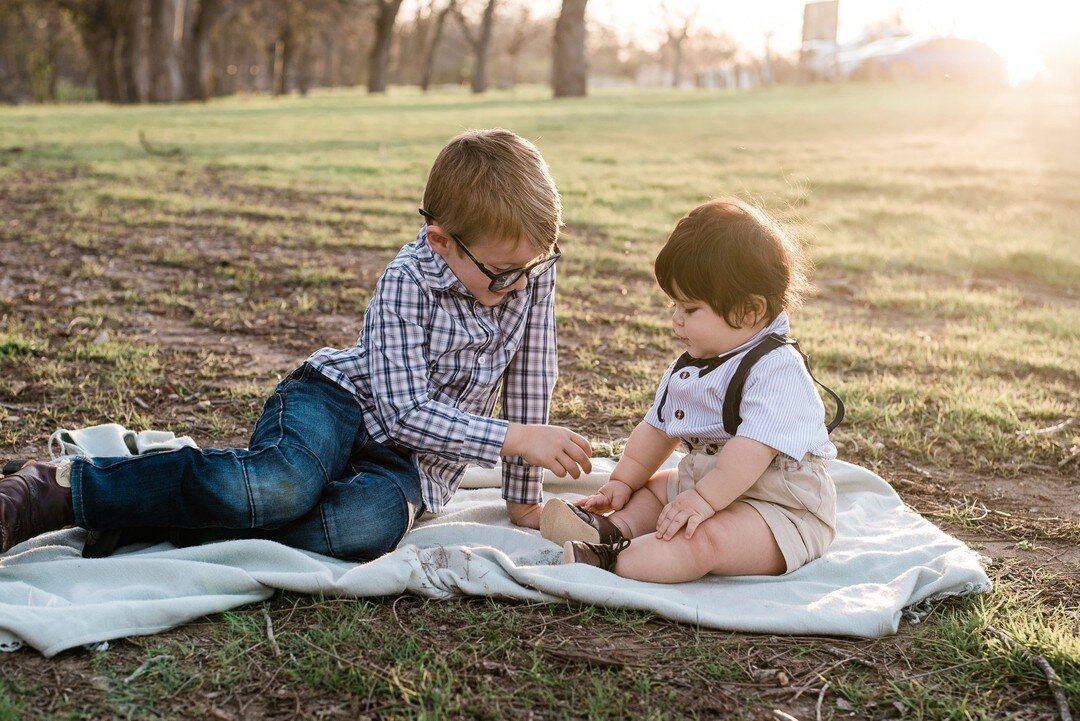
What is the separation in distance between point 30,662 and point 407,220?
23.4 ft

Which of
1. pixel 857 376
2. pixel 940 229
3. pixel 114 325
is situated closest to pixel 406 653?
pixel 857 376

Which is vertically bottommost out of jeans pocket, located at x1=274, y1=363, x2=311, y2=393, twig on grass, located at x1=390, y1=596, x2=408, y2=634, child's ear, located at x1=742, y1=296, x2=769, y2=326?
twig on grass, located at x1=390, y1=596, x2=408, y2=634

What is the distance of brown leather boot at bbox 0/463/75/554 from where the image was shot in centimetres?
243

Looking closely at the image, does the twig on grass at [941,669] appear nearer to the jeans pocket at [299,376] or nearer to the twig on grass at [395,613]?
the twig on grass at [395,613]

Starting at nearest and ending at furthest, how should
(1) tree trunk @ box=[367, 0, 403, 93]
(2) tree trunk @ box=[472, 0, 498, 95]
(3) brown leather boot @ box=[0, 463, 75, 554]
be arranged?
1. (3) brown leather boot @ box=[0, 463, 75, 554]
2. (1) tree trunk @ box=[367, 0, 403, 93]
3. (2) tree trunk @ box=[472, 0, 498, 95]

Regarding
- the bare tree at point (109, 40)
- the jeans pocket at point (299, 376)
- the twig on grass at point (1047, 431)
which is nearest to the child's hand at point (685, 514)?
the jeans pocket at point (299, 376)

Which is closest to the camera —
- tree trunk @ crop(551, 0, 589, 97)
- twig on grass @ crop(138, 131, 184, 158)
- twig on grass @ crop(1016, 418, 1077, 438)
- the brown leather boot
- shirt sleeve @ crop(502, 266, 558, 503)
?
the brown leather boot

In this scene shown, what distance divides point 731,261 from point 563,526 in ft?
2.75

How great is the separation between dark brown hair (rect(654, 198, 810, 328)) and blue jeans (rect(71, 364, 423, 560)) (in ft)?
3.11

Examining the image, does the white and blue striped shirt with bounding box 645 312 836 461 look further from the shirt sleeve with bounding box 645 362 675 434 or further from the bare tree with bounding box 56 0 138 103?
the bare tree with bounding box 56 0 138 103

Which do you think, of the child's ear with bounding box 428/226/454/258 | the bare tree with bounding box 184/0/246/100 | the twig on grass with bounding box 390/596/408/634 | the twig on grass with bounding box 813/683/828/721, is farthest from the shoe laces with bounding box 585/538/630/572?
the bare tree with bounding box 184/0/246/100

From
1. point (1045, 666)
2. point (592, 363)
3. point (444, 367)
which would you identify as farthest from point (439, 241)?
point (592, 363)

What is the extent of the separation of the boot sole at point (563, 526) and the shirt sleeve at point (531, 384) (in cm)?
20

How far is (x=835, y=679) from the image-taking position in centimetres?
213
